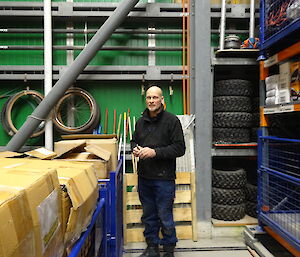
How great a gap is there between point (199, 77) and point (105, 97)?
1429 millimetres

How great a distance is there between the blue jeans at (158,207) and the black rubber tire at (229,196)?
893 millimetres

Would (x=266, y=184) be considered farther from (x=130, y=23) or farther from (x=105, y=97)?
(x=130, y=23)

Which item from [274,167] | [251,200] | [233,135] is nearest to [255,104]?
[233,135]

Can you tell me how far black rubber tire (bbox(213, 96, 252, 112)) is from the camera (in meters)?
3.07

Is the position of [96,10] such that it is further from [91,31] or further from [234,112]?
[234,112]

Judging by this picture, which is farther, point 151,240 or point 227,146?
point 227,146

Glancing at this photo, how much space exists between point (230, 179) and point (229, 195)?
0.21 meters

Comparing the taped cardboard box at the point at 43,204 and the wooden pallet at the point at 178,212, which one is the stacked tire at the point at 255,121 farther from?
the taped cardboard box at the point at 43,204

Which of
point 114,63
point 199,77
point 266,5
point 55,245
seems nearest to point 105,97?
point 114,63

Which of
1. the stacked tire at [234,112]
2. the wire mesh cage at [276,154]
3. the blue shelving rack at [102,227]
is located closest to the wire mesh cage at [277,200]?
the wire mesh cage at [276,154]

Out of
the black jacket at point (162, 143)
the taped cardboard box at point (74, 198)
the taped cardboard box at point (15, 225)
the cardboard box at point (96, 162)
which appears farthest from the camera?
the black jacket at point (162, 143)

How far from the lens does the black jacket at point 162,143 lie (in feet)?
7.73

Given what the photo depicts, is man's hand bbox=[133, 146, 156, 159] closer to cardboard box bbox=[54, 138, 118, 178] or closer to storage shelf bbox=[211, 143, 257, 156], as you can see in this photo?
cardboard box bbox=[54, 138, 118, 178]

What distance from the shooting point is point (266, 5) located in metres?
2.66
